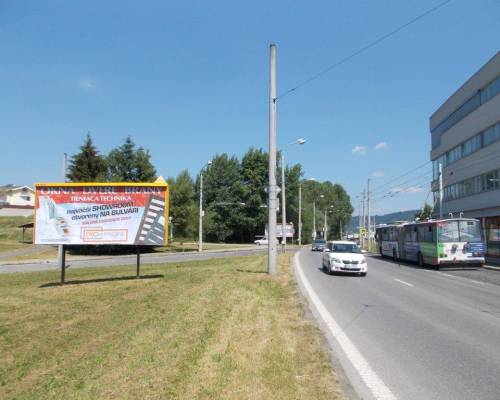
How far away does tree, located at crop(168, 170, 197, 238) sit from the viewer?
161 ft

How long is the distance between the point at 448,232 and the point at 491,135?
17.6m

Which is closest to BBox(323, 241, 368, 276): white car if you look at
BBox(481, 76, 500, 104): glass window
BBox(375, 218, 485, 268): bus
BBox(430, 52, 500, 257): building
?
BBox(375, 218, 485, 268): bus

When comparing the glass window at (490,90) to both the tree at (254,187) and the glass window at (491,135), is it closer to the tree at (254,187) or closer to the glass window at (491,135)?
the glass window at (491,135)

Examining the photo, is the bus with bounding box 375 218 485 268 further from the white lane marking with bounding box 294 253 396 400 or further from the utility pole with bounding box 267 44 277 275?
the white lane marking with bounding box 294 253 396 400

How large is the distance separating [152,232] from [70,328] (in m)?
7.72

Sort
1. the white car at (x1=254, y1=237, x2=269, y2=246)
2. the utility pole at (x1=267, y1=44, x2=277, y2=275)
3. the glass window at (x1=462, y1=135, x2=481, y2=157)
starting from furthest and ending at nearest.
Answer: the white car at (x1=254, y1=237, x2=269, y2=246) → the glass window at (x1=462, y1=135, x2=481, y2=157) → the utility pole at (x1=267, y1=44, x2=277, y2=275)

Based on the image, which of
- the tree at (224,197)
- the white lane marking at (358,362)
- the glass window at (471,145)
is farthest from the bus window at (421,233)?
the tree at (224,197)

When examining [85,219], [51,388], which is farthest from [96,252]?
[51,388]

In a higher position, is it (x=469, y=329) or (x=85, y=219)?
(x=85, y=219)

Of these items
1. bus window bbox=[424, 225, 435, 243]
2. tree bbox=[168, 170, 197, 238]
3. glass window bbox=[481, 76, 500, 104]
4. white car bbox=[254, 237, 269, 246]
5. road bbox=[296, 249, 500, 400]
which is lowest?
road bbox=[296, 249, 500, 400]

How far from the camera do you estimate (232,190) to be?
9631 cm

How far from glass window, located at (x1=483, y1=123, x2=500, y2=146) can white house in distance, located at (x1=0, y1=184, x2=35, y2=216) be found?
285 ft

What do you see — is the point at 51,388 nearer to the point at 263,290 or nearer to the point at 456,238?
the point at 263,290

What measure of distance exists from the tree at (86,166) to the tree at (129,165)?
107 centimetres
